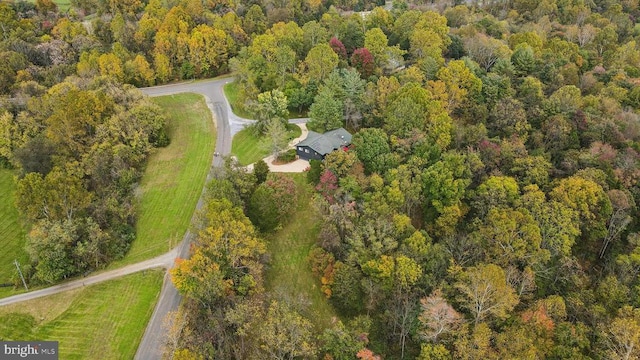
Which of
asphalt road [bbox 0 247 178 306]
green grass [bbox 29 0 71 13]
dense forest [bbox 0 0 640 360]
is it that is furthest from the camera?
green grass [bbox 29 0 71 13]

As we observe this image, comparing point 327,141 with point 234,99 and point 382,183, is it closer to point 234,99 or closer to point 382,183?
point 382,183

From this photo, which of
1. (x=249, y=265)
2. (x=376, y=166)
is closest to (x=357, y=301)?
(x=249, y=265)

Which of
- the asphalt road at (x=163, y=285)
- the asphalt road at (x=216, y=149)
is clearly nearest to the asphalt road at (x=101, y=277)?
the asphalt road at (x=163, y=285)

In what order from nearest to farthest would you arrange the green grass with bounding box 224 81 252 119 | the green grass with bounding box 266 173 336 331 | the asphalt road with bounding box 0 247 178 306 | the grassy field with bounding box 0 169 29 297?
the asphalt road with bounding box 0 247 178 306 → the green grass with bounding box 266 173 336 331 → the grassy field with bounding box 0 169 29 297 → the green grass with bounding box 224 81 252 119

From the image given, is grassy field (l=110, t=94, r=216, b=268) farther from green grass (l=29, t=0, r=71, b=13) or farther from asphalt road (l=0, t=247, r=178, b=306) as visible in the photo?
green grass (l=29, t=0, r=71, b=13)

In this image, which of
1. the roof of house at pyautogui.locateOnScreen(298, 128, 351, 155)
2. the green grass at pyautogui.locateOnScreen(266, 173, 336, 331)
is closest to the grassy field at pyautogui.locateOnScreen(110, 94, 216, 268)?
the green grass at pyautogui.locateOnScreen(266, 173, 336, 331)

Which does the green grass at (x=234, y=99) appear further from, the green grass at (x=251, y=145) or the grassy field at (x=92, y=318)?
the grassy field at (x=92, y=318)

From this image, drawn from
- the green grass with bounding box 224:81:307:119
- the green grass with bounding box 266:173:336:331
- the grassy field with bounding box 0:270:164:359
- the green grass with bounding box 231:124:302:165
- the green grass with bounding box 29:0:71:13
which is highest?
the green grass with bounding box 29:0:71:13

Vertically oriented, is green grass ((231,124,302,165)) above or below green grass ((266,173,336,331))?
above
